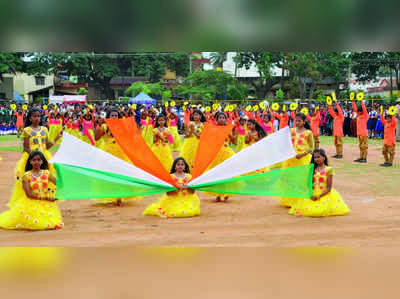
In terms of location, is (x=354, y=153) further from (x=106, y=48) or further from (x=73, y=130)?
(x=106, y=48)

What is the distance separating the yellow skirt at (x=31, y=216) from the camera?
606cm

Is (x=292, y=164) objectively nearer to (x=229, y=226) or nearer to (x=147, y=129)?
(x=229, y=226)

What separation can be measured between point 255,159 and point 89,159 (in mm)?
2450

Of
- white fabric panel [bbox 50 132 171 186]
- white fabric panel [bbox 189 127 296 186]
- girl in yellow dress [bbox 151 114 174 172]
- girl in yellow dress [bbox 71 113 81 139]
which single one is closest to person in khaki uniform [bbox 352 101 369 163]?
girl in yellow dress [bbox 151 114 174 172]

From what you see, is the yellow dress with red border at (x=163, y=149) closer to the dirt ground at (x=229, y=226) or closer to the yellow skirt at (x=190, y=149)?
the yellow skirt at (x=190, y=149)

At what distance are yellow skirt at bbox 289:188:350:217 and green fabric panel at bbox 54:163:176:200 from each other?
2.24 meters

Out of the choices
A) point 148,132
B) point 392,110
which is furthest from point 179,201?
point 148,132

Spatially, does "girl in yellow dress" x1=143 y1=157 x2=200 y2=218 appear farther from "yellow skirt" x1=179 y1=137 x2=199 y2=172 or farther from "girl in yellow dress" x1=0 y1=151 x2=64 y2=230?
"yellow skirt" x1=179 y1=137 x2=199 y2=172

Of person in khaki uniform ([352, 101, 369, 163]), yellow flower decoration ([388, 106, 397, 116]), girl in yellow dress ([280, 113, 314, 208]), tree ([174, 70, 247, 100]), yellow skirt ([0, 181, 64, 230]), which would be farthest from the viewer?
tree ([174, 70, 247, 100])

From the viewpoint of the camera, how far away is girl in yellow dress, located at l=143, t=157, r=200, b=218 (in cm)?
682

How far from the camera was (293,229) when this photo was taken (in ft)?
20.1

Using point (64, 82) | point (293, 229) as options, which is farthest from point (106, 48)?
point (64, 82)

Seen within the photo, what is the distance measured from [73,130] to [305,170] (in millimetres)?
12091

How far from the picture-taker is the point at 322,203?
267 inches
